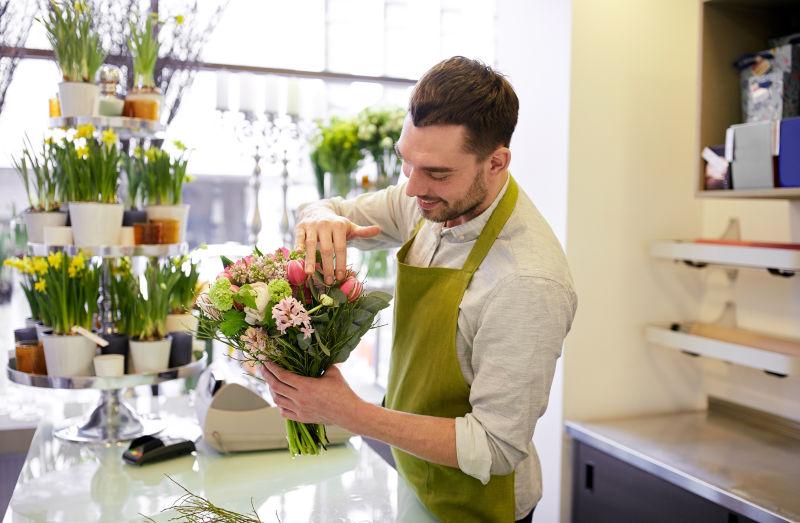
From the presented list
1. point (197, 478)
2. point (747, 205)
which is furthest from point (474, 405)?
point (747, 205)

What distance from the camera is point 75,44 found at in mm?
2332

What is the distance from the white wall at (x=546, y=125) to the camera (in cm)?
282

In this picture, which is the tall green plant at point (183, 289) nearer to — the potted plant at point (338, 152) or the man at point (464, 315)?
the man at point (464, 315)

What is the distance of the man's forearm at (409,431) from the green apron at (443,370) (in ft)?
0.48

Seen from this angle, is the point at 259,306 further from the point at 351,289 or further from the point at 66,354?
the point at 66,354

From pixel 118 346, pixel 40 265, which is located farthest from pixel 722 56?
pixel 40 265

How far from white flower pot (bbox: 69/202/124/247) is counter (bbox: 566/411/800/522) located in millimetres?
1746

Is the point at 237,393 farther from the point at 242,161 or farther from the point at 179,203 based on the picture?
the point at 242,161

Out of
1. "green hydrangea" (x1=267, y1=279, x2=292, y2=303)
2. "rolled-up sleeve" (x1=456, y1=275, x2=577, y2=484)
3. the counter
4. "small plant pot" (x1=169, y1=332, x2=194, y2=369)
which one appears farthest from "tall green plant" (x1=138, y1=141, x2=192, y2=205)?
the counter

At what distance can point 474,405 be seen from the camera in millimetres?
1549

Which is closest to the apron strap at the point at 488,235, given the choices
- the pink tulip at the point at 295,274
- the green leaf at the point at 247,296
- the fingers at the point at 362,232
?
the fingers at the point at 362,232

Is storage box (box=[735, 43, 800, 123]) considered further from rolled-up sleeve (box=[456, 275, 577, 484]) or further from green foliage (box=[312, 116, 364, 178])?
green foliage (box=[312, 116, 364, 178])

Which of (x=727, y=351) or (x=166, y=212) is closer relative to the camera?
(x=166, y=212)

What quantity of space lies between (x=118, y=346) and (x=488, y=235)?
1240 mm
